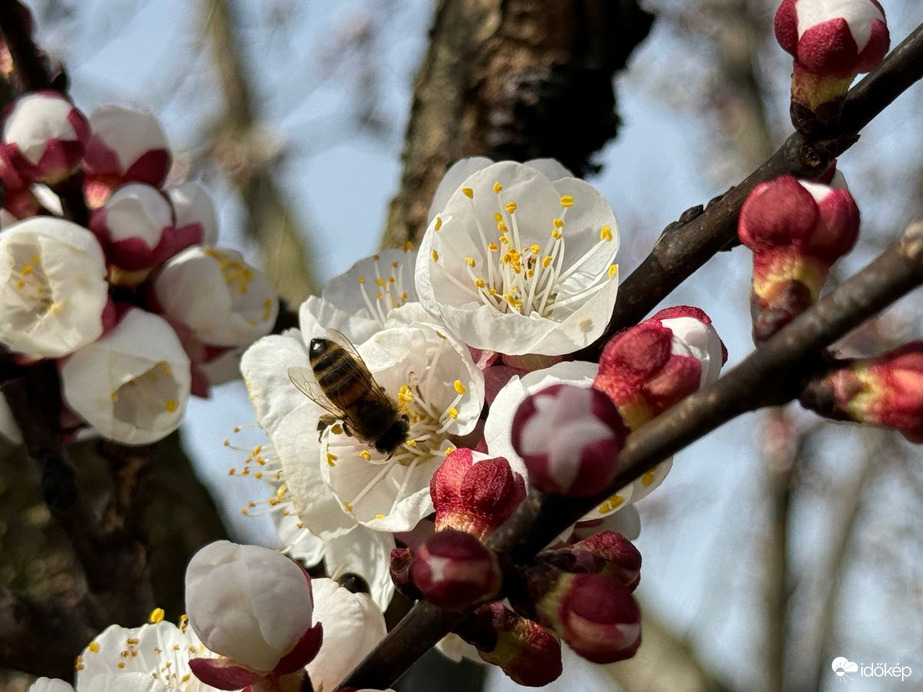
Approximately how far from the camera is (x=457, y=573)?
63 centimetres

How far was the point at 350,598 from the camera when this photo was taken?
3.14 feet

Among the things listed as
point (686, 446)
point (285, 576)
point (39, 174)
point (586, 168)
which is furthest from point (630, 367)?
point (586, 168)

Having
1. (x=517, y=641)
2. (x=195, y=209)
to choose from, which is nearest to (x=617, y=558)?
(x=517, y=641)

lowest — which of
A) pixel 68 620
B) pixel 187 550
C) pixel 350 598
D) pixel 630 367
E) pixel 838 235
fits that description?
pixel 187 550

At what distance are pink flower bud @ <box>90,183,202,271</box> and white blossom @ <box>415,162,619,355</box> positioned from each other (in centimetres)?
51

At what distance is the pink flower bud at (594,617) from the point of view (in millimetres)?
662

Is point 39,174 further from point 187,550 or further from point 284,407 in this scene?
point 187,550

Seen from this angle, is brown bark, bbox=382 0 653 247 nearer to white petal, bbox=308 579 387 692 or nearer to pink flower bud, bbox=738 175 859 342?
white petal, bbox=308 579 387 692

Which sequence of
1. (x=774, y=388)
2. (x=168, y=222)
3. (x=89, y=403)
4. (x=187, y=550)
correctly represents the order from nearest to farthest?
(x=774, y=388)
(x=89, y=403)
(x=168, y=222)
(x=187, y=550)

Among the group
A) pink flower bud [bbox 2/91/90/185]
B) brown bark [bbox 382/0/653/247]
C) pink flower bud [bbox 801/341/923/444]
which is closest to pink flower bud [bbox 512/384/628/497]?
pink flower bud [bbox 801/341/923/444]

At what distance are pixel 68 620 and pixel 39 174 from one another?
0.61 m

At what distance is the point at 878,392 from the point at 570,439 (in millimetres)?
189

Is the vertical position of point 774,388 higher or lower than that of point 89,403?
higher

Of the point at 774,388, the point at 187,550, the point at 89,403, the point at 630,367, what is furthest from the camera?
the point at 187,550
